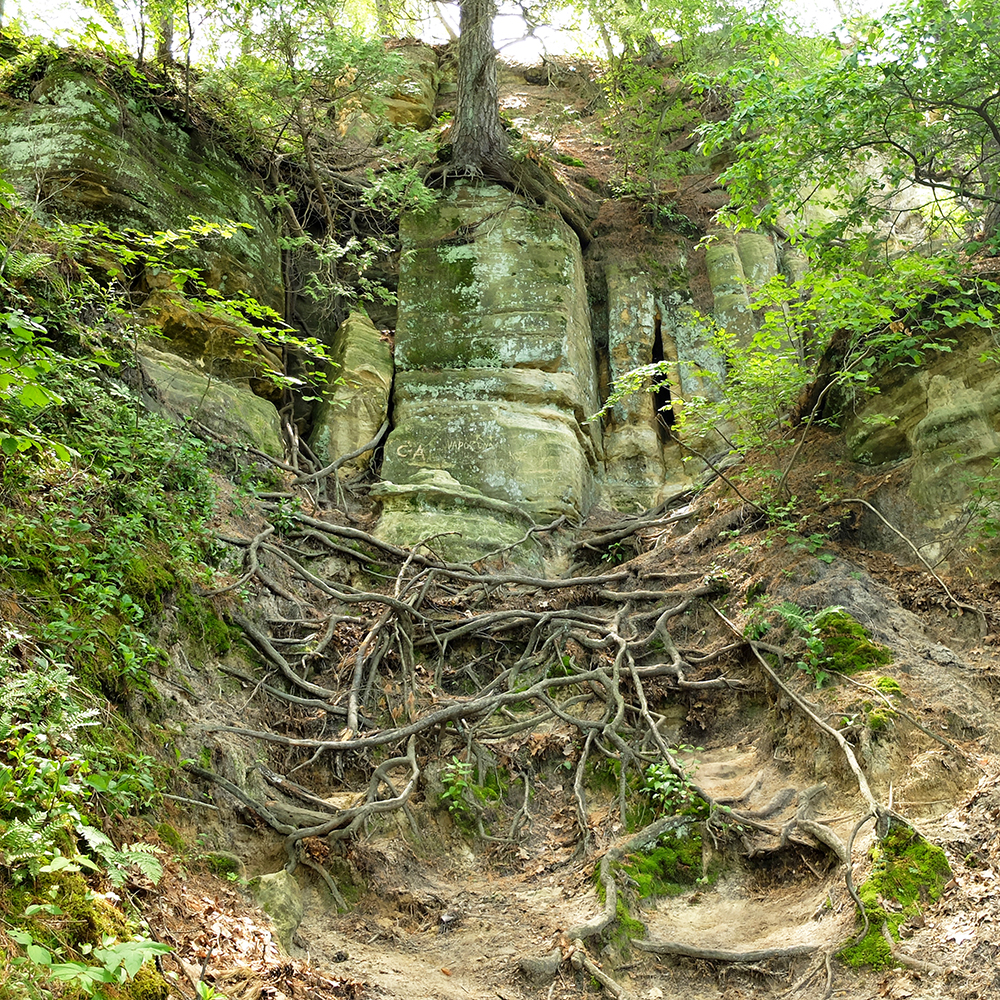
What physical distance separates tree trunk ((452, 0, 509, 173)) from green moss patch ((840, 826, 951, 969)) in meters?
10.0

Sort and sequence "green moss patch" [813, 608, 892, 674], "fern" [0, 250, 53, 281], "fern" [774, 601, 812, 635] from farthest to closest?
"fern" [774, 601, 812, 635], "green moss patch" [813, 608, 892, 674], "fern" [0, 250, 53, 281]

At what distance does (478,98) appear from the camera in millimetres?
11180

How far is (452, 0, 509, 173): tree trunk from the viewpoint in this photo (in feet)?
36.1

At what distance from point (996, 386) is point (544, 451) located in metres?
4.79

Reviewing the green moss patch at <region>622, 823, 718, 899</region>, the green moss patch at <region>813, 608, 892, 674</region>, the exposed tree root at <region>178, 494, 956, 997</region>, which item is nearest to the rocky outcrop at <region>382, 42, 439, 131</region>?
the exposed tree root at <region>178, 494, 956, 997</region>

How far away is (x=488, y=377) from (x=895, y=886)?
7.35m

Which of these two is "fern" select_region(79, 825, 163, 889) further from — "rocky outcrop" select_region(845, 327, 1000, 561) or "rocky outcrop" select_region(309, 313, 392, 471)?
"rocky outcrop" select_region(309, 313, 392, 471)

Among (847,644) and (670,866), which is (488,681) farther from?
(847,644)

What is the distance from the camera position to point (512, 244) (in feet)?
35.4

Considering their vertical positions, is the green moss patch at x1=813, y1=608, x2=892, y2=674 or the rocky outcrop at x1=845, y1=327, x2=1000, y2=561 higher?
the rocky outcrop at x1=845, y1=327, x2=1000, y2=561

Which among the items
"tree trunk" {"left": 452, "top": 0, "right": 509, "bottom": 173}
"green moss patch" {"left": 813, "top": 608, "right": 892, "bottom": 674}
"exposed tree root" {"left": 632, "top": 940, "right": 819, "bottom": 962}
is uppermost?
"tree trunk" {"left": 452, "top": 0, "right": 509, "bottom": 173}

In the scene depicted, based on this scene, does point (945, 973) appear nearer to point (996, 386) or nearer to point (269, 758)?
point (269, 758)

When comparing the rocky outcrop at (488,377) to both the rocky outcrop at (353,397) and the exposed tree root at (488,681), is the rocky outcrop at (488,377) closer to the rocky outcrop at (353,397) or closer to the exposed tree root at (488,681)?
the rocky outcrop at (353,397)

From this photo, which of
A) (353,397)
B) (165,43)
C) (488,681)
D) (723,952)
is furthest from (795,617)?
(165,43)
